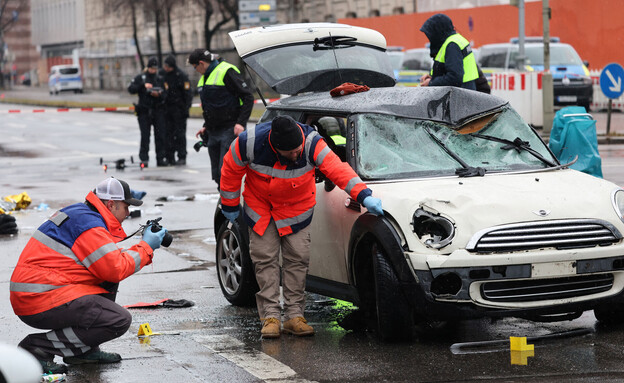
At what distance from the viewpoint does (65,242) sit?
6598mm

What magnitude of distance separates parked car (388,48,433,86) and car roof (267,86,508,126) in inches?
956

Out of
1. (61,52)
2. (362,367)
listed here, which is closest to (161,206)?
(362,367)

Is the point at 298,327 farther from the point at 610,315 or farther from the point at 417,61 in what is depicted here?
the point at 417,61

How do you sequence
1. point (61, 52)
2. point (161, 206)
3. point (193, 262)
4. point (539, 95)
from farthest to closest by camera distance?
point (61, 52) → point (539, 95) → point (161, 206) → point (193, 262)

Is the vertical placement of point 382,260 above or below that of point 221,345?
above

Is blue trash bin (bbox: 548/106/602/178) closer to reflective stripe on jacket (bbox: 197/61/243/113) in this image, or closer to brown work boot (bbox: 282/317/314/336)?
reflective stripe on jacket (bbox: 197/61/243/113)

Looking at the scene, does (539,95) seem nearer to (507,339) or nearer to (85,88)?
(507,339)

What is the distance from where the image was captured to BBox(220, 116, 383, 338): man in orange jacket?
7.28 m

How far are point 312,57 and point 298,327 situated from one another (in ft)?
9.60

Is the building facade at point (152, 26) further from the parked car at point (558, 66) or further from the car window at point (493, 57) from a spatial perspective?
the parked car at point (558, 66)

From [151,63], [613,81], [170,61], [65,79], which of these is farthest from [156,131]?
[65,79]

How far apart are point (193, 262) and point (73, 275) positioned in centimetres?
407

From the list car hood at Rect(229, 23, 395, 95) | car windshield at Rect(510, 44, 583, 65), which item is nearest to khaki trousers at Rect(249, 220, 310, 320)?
car hood at Rect(229, 23, 395, 95)

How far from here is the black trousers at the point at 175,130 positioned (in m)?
21.1
